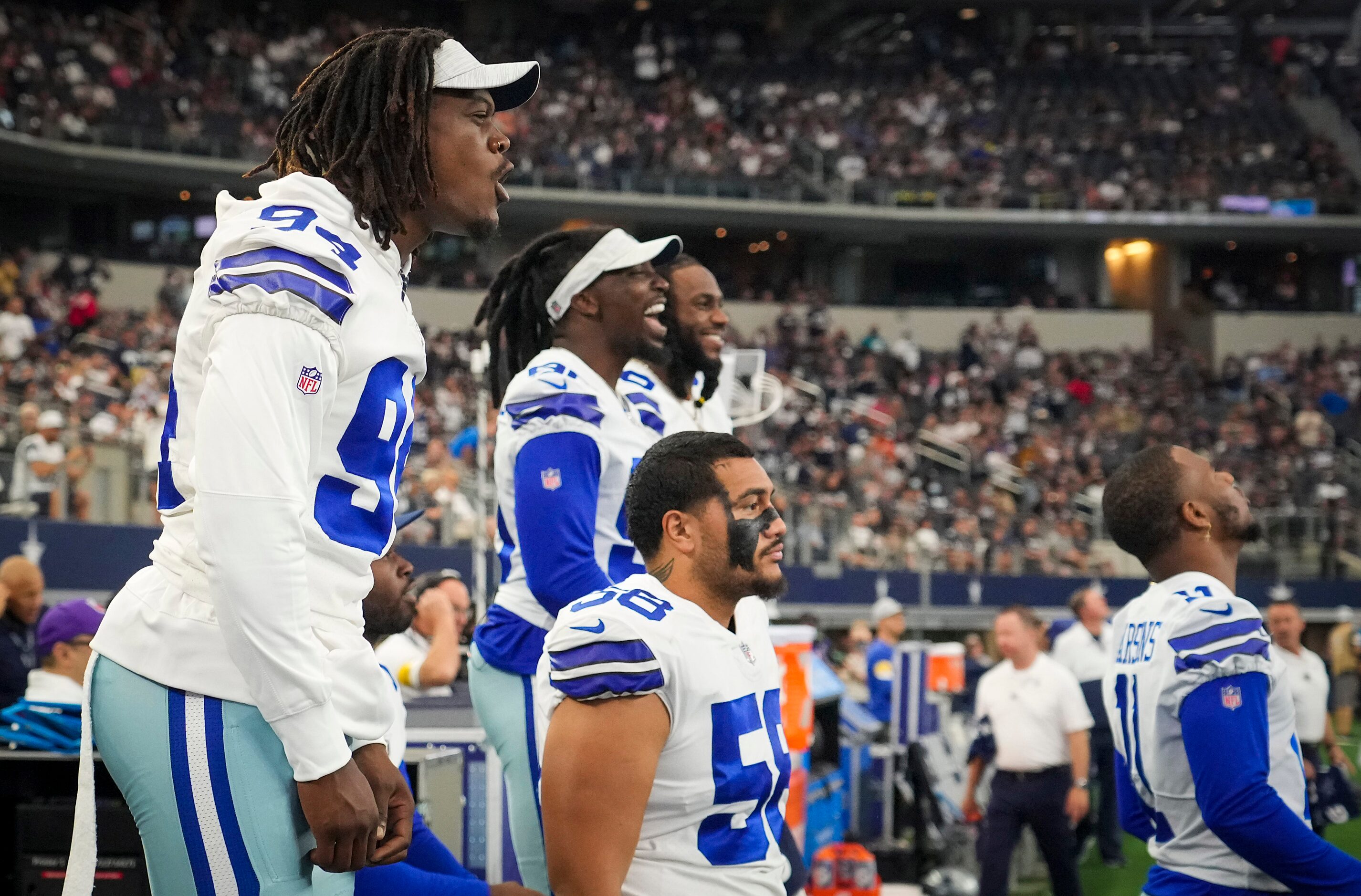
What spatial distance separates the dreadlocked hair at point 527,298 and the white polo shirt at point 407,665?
2092 millimetres

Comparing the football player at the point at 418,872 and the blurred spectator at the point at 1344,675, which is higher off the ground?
the football player at the point at 418,872

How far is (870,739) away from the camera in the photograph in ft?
32.1

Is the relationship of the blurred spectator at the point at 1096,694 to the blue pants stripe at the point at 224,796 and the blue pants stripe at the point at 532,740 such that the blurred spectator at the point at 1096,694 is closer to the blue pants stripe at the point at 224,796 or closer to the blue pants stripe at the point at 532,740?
the blue pants stripe at the point at 532,740

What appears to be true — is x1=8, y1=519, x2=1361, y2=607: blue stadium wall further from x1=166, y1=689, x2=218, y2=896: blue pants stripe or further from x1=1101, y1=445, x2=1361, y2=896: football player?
x1=166, y1=689, x2=218, y2=896: blue pants stripe

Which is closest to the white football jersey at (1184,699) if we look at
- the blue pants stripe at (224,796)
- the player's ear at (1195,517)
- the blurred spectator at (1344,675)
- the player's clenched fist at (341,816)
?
the player's ear at (1195,517)

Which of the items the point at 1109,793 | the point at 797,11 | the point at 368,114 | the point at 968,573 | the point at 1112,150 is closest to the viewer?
the point at 368,114

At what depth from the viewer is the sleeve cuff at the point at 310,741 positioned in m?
2.00

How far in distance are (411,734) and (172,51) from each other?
2371 centimetres

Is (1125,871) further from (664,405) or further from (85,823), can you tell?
(85,823)

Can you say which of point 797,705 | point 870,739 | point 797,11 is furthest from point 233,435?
point 797,11

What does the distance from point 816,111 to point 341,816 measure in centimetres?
2915

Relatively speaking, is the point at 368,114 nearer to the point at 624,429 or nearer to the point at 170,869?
the point at 170,869

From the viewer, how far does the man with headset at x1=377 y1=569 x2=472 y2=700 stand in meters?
6.30

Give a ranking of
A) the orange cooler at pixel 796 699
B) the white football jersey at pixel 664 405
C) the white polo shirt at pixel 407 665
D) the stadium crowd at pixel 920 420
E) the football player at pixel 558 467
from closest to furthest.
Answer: the football player at pixel 558 467 < the white football jersey at pixel 664 405 < the orange cooler at pixel 796 699 < the white polo shirt at pixel 407 665 < the stadium crowd at pixel 920 420
